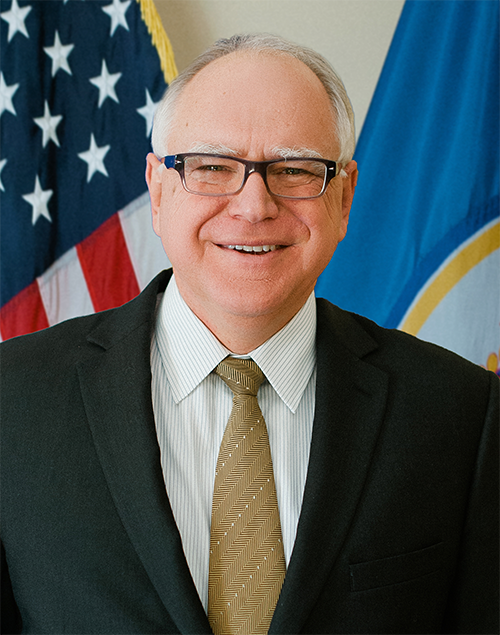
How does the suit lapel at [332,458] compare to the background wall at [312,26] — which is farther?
the background wall at [312,26]

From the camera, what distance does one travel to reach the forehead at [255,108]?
1.34 m

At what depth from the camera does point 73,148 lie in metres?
2.54

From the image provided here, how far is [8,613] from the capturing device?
134cm

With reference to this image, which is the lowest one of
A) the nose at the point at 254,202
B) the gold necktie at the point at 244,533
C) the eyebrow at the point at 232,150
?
the gold necktie at the point at 244,533

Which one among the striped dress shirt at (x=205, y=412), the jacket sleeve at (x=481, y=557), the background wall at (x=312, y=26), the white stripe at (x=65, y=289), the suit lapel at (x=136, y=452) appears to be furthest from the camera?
the background wall at (x=312, y=26)

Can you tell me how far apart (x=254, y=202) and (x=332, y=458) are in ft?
1.83

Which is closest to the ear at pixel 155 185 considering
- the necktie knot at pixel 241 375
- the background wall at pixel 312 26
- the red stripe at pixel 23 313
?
the necktie knot at pixel 241 375

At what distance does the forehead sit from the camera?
134 cm

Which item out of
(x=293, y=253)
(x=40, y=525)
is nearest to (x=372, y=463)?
(x=293, y=253)

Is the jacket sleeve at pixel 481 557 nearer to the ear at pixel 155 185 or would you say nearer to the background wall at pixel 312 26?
the ear at pixel 155 185

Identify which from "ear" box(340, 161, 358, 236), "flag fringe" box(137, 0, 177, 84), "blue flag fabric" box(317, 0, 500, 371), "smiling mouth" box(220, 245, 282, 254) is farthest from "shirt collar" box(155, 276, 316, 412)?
"flag fringe" box(137, 0, 177, 84)

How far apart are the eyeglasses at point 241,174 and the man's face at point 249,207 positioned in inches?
0.7

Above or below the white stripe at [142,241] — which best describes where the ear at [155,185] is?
above

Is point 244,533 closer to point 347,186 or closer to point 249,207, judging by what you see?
point 249,207
